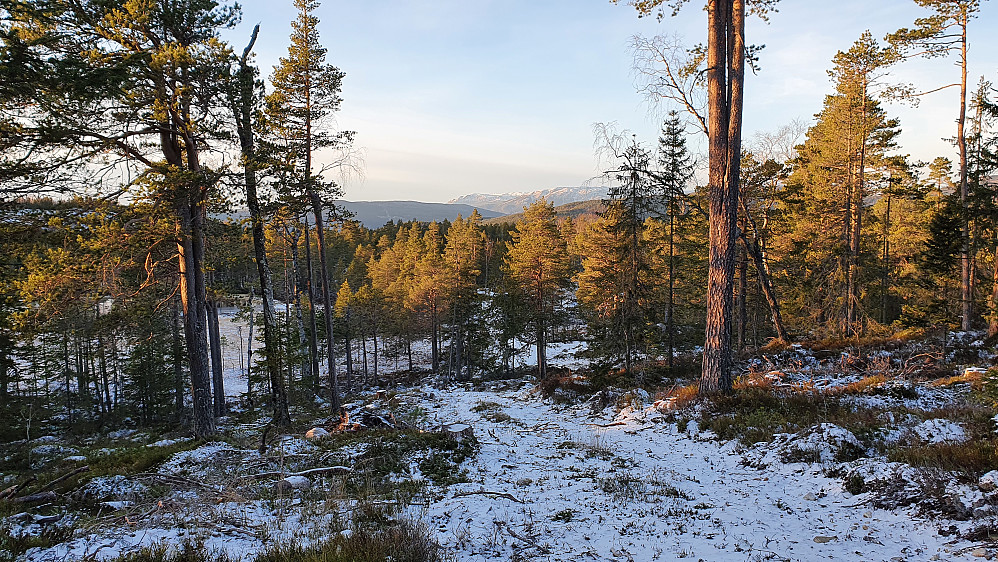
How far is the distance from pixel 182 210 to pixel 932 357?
2224 cm

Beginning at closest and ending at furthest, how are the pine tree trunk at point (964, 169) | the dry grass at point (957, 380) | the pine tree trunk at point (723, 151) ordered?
the dry grass at point (957, 380)
the pine tree trunk at point (723, 151)
the pine tree trunk at point (964, 169)

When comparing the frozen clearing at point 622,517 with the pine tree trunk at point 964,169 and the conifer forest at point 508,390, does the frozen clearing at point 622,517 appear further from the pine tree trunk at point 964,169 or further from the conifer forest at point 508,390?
the pine tree trunk at point 964,169

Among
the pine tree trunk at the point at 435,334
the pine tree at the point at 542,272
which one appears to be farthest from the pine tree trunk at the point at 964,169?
the pine tree trunk at the point at 435,334

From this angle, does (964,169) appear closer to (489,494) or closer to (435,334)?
(489,494)

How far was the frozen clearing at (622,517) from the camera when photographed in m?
4.30

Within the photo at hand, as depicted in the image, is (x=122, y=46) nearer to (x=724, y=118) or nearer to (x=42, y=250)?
(x=42, y=250)

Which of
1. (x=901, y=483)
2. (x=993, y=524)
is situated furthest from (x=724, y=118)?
(x=993, y=524)

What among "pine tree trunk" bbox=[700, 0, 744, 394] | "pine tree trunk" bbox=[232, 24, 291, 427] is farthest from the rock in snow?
"pine tree trunk" bbox=[700, 0, 744, 394]

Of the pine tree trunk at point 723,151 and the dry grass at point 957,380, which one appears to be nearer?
the dry grass at point 957,380

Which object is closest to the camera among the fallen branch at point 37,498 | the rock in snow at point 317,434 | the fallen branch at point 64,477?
the fallen branch at point 37,498

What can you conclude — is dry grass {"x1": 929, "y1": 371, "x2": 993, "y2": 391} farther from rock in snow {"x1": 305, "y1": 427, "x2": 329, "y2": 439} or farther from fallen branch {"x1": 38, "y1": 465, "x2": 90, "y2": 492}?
fallen branch {"x1": 38, "y1": 465, "x2": 90, "y2": 492}

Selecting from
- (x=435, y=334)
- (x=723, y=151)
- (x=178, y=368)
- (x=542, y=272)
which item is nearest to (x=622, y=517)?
(x=723, y=151)

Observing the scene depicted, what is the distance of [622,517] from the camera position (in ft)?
17.3

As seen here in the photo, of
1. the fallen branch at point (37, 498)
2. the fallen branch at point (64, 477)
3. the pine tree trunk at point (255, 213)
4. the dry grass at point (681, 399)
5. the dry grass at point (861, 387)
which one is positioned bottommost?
the dry grass at point (681, 399)
